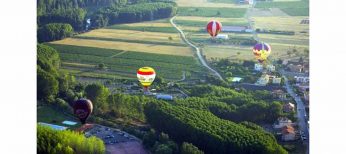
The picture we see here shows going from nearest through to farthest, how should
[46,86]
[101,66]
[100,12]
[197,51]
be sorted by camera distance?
1. [46,86]
2. [101,66]
3. [197,51]
4. [100,12]

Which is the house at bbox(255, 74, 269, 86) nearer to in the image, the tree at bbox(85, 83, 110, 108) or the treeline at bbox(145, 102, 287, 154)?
the treeline at bbox(145, 102, 287, 154)

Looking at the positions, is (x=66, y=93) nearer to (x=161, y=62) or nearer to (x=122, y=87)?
(x=122, y=87)

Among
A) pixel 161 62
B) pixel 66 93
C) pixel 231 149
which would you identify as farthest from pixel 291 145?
pixel 66 93

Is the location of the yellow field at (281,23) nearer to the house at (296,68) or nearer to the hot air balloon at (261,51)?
the hot air balloon at (261,51)

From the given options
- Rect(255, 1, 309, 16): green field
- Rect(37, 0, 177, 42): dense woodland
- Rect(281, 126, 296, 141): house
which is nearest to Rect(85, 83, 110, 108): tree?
Rect(37, 0, 177, 42): dense woodland

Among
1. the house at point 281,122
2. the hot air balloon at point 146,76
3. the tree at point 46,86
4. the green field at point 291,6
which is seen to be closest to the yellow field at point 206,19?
the green field at point 291,6

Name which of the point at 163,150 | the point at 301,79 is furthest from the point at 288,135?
the point at 163,150

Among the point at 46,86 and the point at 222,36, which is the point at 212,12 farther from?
the point at 46,86
